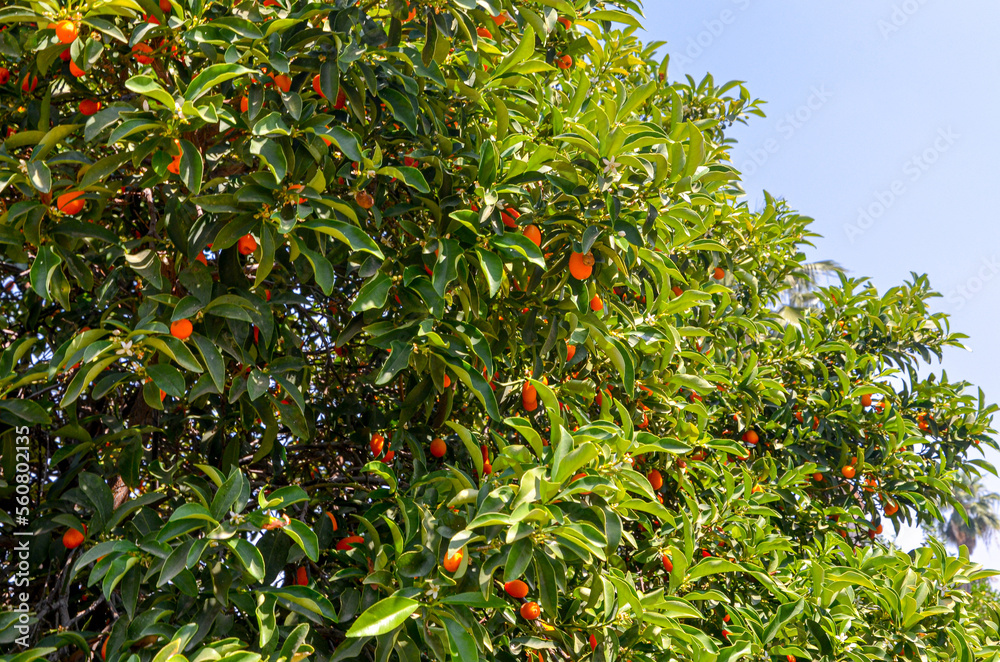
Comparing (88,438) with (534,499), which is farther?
(88,438)

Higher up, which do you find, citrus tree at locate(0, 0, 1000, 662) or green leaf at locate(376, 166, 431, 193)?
green leaf at locate(376, 166, 431, 193)

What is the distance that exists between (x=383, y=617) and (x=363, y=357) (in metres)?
1.40

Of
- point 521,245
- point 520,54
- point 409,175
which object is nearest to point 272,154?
point 409,175

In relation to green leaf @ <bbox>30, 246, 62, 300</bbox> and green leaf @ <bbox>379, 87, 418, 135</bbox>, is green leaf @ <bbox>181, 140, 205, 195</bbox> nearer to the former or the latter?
green leaf @ <bbox>30, 246, 62, 300</bbox>

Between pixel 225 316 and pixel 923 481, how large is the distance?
12.2 feet

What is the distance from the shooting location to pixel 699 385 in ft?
8.72

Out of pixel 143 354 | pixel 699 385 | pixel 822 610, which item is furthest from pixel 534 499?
pixel 822 610

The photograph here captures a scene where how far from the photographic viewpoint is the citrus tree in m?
1.73

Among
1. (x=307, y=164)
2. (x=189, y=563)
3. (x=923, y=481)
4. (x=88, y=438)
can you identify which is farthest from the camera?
(x=923, y=481)

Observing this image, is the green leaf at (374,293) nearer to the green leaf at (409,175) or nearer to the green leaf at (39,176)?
the green leaf at (409,175)

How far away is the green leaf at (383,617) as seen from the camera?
5.02ft

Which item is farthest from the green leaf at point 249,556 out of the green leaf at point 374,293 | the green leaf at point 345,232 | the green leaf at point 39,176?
the green leaf at point 39,176

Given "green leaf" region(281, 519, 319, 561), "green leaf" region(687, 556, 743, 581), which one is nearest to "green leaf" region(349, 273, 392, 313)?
"green leaf" region(281, 519, 319, 561)

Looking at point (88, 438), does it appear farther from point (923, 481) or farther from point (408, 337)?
point (923, 481)
